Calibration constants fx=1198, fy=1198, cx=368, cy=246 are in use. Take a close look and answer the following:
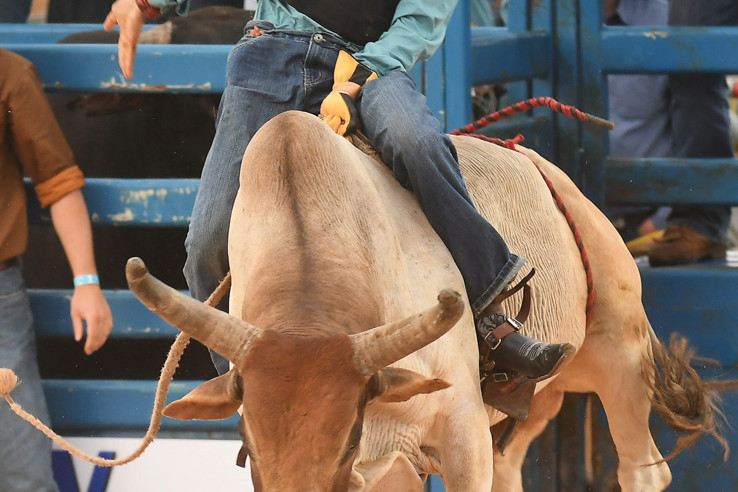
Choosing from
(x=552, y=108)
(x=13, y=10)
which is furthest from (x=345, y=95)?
(x=13, y=10)

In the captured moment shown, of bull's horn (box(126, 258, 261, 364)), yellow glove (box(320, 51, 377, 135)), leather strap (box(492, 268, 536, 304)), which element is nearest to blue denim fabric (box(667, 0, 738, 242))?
leather strap (box(492, 268, 536, 304))

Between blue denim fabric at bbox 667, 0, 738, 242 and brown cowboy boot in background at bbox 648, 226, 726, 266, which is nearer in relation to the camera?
brown cowboy boot in background at bbox 648, 226, 726, 266

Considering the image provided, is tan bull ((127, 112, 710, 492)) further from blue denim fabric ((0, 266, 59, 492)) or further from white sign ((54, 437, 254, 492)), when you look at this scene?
blue denim fabric ((0, 266, 59, 492))

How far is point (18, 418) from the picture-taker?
4.75m

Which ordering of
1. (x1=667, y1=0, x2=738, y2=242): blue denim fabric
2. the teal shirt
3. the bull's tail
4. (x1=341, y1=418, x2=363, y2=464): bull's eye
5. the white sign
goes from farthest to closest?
1. (x1=667, y1=0, x2=738, y2=242): blue denim fabric
2. the white sign
3. the bull's tail
4. the teal shirt
5. (x1=341, y1=418, x2=363, y2=464): bull's eye

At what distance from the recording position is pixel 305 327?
2.76 m

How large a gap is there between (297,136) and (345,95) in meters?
0.36

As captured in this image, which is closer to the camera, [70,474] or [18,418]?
[18,418]

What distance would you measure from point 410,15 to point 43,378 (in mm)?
2860

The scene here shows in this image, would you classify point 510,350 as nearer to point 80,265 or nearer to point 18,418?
point 80,265

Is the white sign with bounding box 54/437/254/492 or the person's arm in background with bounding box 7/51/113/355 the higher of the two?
the person's arm in background with bounding box 7/51/113/355

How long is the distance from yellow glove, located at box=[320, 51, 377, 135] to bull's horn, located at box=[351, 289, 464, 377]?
36.3 inches

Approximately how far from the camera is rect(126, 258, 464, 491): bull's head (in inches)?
103

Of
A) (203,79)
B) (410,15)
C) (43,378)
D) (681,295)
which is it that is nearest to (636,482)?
(681,295)
